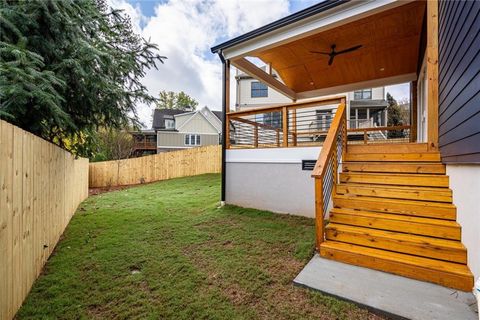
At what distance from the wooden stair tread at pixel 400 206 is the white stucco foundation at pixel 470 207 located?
0.14 metres

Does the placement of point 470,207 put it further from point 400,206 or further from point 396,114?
point 396,114

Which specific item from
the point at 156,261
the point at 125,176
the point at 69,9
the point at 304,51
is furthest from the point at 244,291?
the point at 125,176

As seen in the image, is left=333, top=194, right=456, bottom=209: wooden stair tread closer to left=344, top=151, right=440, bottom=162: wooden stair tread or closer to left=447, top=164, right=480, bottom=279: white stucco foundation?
left=447, top=164, right=480, bottom=279: white stucco foundation

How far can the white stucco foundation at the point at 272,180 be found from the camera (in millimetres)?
4602

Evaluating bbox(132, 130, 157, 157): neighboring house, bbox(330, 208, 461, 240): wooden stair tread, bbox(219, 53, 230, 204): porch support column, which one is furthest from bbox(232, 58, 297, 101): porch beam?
bbox(132, 130, 157, 157): neighboring house

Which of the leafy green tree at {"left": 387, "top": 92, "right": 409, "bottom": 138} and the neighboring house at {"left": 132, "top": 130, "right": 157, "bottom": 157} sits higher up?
the leafy green tree at {"left": 387, "top": 92, "right": 409, "bottom": 138}

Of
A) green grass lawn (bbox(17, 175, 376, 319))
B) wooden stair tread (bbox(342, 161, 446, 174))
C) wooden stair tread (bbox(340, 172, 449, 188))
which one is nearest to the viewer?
green grass lawn (bbox(17, 175, 376, 319))

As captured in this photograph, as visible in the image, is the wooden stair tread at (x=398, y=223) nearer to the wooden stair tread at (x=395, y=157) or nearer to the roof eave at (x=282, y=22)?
the wooden stair tread at (x=395, y=157)

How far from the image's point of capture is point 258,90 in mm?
15906

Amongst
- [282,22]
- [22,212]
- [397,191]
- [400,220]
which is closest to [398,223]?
[400,220]

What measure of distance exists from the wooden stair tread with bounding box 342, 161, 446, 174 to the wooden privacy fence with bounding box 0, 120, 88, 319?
4.32 metres

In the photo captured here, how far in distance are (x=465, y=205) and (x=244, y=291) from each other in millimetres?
2391

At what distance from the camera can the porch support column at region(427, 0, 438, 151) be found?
3.63 metres

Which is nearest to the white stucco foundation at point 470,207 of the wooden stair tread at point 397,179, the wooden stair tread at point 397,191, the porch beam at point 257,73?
the wooden stair tread at point 397,191
